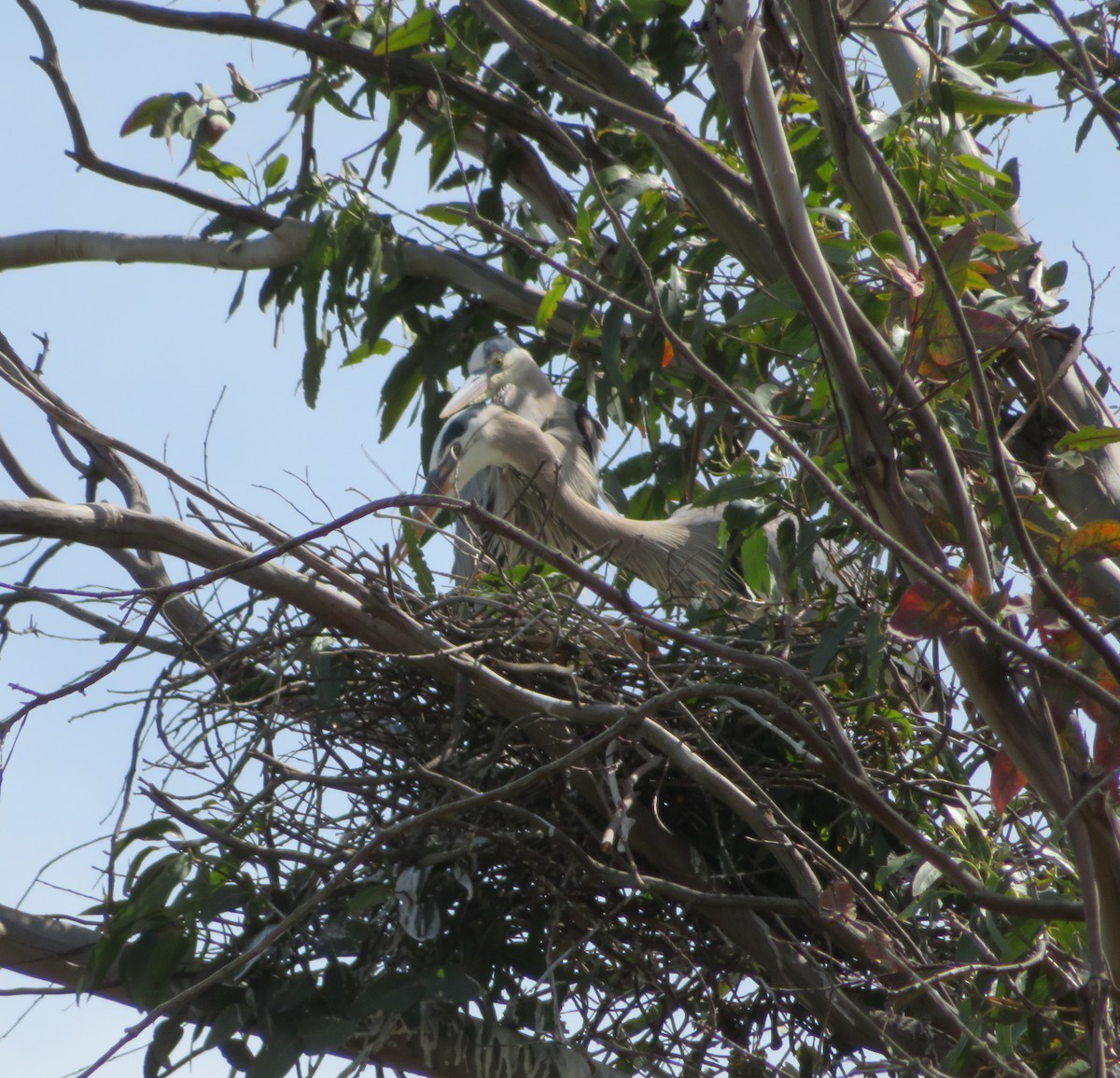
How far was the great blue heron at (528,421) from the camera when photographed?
3.68 m

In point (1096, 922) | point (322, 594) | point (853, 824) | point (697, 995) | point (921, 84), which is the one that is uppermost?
point (921, 84)

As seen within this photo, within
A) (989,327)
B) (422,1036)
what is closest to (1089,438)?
(989,327)

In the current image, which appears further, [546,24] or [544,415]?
[544,415]

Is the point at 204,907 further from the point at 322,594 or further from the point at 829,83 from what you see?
the point at 829,83

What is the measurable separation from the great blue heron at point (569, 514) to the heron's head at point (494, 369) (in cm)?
44

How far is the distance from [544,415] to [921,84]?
83.9 inches

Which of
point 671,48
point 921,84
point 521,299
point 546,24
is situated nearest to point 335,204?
point 521,299

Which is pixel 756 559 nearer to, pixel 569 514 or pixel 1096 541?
pixel 1096 541

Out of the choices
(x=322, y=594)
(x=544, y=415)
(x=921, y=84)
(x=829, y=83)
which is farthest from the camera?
(x=544, y=415)

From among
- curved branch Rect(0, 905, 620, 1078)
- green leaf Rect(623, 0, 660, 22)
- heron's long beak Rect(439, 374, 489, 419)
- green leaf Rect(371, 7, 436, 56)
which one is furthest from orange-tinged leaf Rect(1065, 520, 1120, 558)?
heron's long beak Rect(439, 374, 489, 419)

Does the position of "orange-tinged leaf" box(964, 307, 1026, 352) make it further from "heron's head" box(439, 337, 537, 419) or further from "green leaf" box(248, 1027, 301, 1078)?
"heron's head" box(439, 337, 537, 419)

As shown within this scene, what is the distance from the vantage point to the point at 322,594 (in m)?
1.93

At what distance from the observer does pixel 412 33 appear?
2906 millimetres

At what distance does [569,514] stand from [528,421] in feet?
1.16
